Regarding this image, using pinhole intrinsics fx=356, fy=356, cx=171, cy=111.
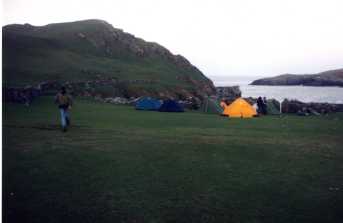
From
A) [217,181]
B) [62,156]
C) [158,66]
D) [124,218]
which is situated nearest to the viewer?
[124,218]

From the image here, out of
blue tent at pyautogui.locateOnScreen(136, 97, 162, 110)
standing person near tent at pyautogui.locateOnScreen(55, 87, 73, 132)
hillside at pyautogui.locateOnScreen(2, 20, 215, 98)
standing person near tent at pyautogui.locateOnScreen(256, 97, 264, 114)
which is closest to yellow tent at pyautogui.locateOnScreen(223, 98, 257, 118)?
standing person near tent at pyautogui.locateOnScreen(256, 97, 264, 114)

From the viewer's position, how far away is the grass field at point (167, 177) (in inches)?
300

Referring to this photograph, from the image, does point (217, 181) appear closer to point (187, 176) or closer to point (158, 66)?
point (187, 176)

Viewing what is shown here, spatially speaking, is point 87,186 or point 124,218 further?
point 87,186

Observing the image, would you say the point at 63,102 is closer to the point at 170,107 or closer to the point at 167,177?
the point at 167,177

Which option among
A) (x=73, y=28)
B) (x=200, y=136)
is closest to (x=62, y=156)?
(x=200, y=136)

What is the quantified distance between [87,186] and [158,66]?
8344 cm

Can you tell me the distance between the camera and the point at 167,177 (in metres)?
10.0

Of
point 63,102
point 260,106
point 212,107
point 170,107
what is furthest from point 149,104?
point 63,102

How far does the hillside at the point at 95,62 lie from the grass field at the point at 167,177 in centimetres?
2983

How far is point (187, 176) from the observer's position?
10.2 meters

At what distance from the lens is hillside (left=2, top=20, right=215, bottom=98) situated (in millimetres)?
51750

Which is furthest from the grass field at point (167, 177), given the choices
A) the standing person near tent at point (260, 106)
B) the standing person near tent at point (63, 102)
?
the standing person near tent at point (260, 106)

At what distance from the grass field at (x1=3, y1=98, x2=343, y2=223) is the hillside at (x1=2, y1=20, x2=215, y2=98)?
97.9 ft
